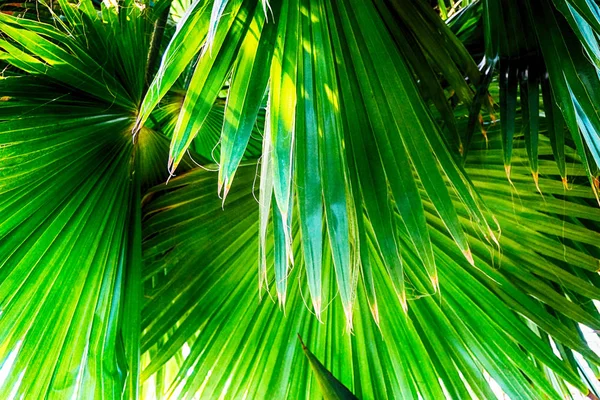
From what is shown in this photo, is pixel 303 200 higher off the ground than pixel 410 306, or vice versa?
Answer: pixel 303 200

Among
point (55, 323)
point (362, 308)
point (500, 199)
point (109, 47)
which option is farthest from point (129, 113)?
point (500, 199)

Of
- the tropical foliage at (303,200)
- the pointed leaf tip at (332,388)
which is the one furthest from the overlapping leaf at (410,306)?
the pointed leaf tip at (332,388)

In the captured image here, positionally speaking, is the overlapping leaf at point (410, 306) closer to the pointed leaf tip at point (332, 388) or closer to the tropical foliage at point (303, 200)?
the tropical foliage at point (303, 200)

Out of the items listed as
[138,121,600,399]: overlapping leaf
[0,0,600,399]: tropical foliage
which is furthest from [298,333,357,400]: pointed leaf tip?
[138,121,600,399]: overlapping leaf

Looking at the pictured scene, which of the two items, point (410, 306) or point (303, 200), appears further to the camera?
point (410, 306)

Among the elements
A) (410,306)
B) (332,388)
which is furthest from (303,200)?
(410,306)

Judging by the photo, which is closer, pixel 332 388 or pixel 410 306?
pixel 332 388

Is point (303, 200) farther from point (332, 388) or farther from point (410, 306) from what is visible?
point (410, 306)

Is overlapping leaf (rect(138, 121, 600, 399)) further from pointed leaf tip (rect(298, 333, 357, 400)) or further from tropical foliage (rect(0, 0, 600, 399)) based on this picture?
pointed leaf tip (rect(298, 333, 357, 400))
